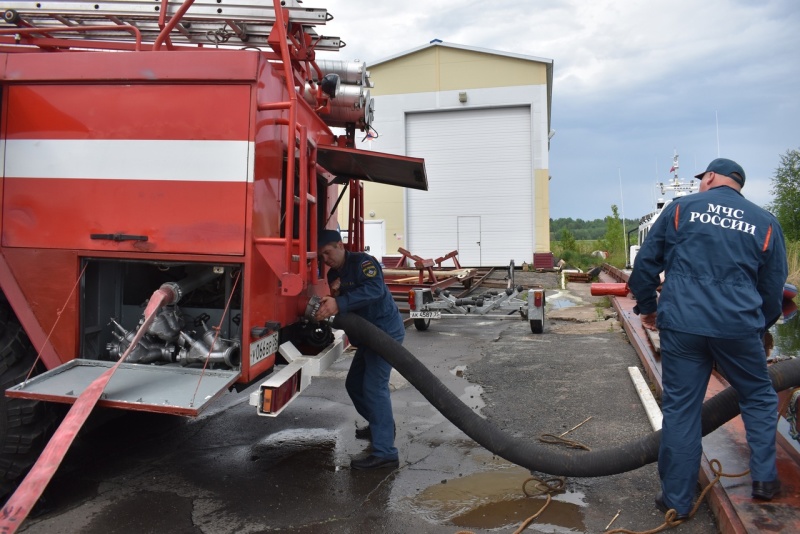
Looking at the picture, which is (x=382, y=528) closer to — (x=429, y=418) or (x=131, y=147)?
(x=429, y=418)

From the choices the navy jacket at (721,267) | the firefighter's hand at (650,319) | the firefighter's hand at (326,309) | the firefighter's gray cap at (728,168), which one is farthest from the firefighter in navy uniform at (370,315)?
the firefighter's gray cap at (728,168)

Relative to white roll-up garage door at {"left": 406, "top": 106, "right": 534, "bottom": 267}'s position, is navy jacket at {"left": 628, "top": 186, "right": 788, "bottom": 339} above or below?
below

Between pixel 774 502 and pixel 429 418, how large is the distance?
9.26ft

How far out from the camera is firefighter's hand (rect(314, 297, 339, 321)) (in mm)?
4078

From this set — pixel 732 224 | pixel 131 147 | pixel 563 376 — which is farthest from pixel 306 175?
pixel 563 376

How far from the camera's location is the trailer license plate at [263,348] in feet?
12.0

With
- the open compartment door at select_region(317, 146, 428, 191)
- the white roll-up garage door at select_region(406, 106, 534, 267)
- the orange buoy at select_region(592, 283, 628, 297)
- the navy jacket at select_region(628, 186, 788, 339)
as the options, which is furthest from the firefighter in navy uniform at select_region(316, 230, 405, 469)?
the white roll-up garage door at select_region(406, 106, 534, 267)

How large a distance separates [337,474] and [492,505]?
44.0 inches

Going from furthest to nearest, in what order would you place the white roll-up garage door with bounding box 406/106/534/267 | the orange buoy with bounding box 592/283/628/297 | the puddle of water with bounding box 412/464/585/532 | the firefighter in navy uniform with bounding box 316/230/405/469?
the white roll-up garage door with bounding box 406/106/534/267 → the orange buoy with bounding box 592/283/628/297 → the firefighter in navy uniform with bounding box 316/230/405/469 → the puddle of water with bounding box 412/464/585/532

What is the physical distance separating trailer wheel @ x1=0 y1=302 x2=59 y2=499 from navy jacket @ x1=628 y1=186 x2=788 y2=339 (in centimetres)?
360

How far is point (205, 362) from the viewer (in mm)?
3557

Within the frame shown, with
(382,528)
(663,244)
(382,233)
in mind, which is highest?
(382,233)

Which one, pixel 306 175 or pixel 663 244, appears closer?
pixel 663 244

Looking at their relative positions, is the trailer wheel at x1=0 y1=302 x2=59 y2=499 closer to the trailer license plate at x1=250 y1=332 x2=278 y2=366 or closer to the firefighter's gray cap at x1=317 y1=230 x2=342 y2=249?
the trailer license plate at x1=250 y1=332 x2=278 y2=366
